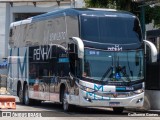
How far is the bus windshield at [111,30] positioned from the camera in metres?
22.1

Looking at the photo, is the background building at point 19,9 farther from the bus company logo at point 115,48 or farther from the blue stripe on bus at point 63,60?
A: the bus company logo at point 115,48

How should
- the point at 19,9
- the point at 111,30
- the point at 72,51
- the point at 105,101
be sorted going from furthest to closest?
1. the point at 19,9
2. the point at 111,30
3. the point at 72,51
4. the point at 105,101

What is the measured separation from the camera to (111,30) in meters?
22.5

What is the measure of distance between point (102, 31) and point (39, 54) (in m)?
5.36

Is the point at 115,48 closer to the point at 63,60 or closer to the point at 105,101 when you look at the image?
the point at 105,101

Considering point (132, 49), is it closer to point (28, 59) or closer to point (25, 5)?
point (28, 59)

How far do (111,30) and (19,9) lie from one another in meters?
38.6

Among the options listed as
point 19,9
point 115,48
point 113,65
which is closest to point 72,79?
point 113,65

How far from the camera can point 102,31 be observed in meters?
22.3

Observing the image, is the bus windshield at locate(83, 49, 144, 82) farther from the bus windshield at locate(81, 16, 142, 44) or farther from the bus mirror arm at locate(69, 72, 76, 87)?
the bus mirror arm at locate(69, 72, 76, 87)

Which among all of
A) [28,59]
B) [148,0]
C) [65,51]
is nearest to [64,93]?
[65,51]

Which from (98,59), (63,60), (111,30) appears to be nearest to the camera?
(98,59)

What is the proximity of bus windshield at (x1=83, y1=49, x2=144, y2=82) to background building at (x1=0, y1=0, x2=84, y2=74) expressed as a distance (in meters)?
34.4

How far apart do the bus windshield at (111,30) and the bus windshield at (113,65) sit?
0.53 meters
